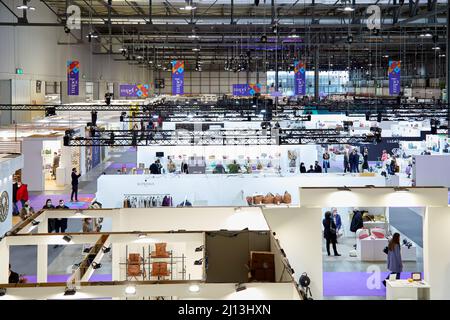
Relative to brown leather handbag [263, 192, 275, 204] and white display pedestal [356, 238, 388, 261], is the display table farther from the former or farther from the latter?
brown leather handbag [263, 192, 275, 204]

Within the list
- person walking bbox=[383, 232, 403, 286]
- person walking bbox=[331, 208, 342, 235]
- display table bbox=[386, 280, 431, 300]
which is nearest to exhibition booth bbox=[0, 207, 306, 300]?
display table bbox=[386, 280, 431, 300]

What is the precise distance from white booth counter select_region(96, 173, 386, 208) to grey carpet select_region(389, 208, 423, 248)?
1619mm

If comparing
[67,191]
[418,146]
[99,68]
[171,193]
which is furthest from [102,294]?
[99,68]

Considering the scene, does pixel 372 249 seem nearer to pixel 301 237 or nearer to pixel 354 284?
pixel 354 284

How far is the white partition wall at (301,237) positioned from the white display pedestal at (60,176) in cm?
1470

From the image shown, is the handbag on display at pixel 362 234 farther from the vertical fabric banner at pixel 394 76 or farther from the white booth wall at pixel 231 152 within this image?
the vertical fabric banner at pixel 394 76

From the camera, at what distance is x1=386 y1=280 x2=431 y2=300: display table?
9250mm

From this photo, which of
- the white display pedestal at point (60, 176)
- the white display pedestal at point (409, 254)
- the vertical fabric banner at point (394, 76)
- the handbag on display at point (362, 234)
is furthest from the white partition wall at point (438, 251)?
the white display pedestal at point (60, 176)

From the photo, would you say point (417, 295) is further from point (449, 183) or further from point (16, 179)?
point (16, 179)

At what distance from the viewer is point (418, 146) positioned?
26.1 meters

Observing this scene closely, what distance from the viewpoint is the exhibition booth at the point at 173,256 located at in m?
5.25

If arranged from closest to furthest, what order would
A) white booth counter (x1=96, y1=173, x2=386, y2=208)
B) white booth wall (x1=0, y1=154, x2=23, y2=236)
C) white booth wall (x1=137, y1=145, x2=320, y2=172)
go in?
white booth wall (x1=0, y1=154, x2=23, y2=236) < white booth counter (x1=96, y1=173, x2=386, y2=208) < white booth wall (x1=137, y1=145, x2=320, y2=172)

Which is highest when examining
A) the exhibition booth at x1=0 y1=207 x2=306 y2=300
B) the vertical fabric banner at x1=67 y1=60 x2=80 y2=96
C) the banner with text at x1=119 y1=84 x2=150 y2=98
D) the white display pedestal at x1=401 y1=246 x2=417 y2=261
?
the banner with text at x1=119 y1=84 x2=150 y2=98

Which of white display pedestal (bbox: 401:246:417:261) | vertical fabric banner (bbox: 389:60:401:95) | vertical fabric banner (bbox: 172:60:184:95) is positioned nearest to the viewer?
white display pedestal (bbox: 401:246:417:261)
